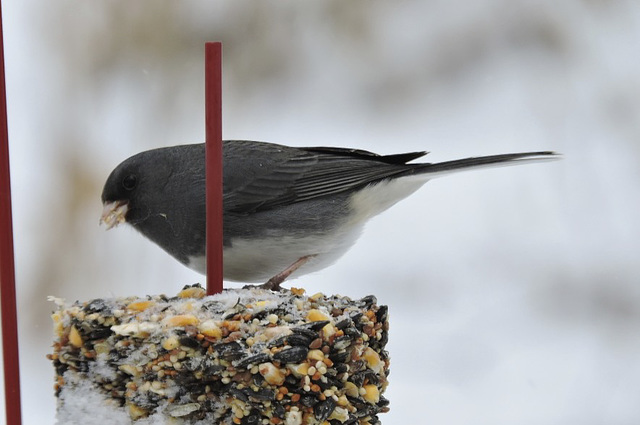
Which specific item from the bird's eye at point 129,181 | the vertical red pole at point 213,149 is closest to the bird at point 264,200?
the bird's eye at point 129,181

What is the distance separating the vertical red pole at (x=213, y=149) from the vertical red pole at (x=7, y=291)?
27 centimetres

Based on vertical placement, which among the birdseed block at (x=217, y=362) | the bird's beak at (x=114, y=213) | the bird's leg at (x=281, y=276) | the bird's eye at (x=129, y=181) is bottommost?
the birdseed block at (x=217, y=362)

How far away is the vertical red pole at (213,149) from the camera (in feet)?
3.68

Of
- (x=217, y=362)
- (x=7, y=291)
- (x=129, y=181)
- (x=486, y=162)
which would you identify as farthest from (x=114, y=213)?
(x=486, y=162)

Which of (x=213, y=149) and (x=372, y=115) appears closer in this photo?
(x=213, y=149)

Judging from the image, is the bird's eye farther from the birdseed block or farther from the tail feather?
the tail feather

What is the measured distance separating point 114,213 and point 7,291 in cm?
40

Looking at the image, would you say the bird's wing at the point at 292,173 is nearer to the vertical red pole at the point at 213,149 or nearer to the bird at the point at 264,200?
the bird at the point at 264,200

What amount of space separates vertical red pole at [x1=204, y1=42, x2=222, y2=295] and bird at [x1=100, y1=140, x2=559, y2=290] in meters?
0.29

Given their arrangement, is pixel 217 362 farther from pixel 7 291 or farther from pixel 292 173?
pixel 292 173

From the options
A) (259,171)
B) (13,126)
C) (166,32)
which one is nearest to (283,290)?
(259,171)

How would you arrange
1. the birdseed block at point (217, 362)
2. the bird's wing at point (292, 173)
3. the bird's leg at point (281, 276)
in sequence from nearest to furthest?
the birdseed block at point (217, 362)
the bird's leg at point (281, 276)
the bird's wing at point (292, 173)

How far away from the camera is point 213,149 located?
1135 mm

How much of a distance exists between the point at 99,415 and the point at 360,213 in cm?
70
